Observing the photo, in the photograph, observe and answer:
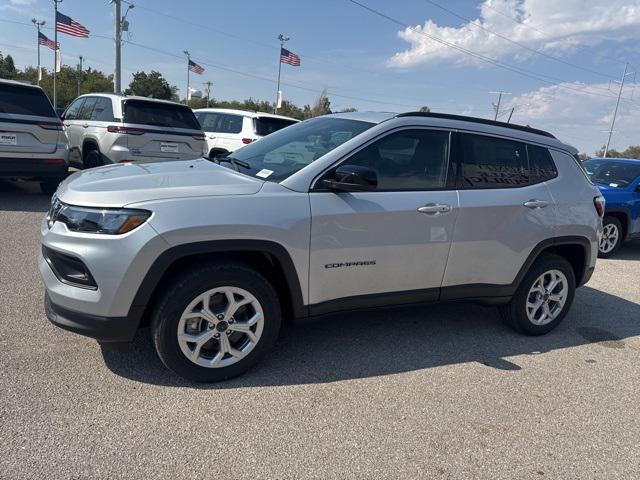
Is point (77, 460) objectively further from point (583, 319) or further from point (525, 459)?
point (583, 319)

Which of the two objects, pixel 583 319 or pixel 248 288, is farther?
pixel 583 319

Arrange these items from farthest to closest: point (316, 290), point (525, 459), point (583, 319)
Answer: point (583, 319) → point (316, 290) → point (525, 459)

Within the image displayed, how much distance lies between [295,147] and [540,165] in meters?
2.19

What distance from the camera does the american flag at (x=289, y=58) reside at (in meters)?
32.6

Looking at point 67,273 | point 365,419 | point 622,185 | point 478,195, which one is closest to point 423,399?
point 365,419

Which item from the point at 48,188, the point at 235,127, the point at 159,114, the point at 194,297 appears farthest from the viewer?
the point at 235,127

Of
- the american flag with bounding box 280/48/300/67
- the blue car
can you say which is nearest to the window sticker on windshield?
the blue car

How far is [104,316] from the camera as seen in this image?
286 cm

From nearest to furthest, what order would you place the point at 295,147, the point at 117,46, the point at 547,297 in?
the point at 295,147
the point at 547,297
the point at 117,46

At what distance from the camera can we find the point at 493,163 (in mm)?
4070

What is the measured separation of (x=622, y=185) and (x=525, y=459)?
7.13 metres

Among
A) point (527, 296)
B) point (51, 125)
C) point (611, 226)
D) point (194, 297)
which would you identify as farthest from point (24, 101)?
point (611, 226)

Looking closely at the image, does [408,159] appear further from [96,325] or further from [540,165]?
[96,325]

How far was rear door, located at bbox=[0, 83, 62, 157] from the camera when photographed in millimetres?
7297
